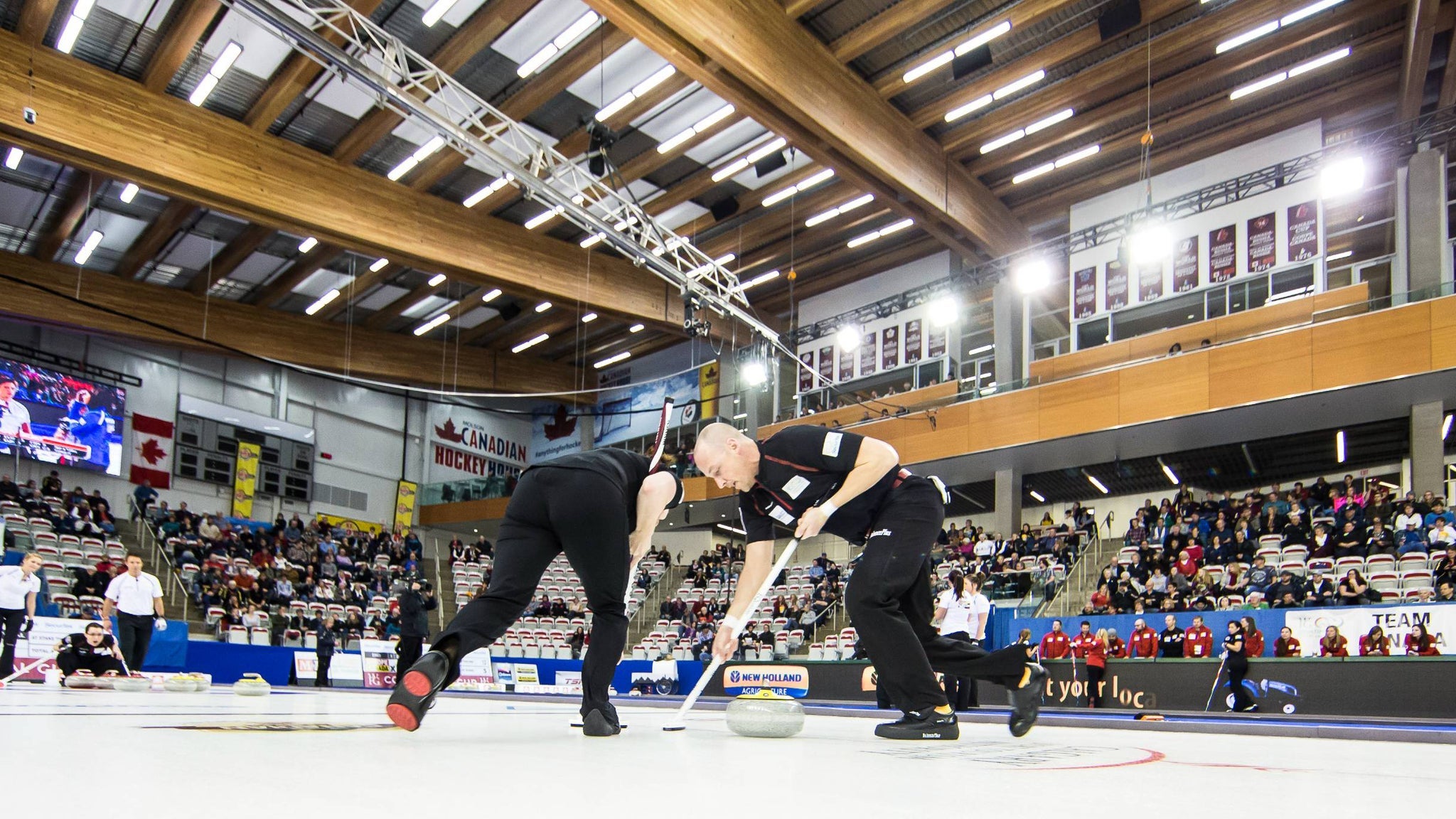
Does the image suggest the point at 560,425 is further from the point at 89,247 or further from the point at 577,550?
the point at 577,550

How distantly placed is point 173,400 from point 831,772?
30.4 metres

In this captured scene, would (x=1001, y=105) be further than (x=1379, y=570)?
Yes

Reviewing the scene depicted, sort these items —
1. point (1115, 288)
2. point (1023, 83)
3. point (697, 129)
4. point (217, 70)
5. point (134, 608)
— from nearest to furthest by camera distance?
point (134, 608) < point (217, 70) < point (1023, 83) < point (697, 129) < point (1115, 288)

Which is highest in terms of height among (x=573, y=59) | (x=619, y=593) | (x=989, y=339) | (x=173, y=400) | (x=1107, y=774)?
(x=573, y=59)

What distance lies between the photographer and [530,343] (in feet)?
96.1

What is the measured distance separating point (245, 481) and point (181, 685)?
76.2 feet

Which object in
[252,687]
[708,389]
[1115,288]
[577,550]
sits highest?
[1115,288]

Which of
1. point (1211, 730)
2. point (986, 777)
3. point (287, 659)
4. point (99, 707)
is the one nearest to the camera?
point (986, 777)

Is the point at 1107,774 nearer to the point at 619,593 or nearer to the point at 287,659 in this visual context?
the point at 619,593

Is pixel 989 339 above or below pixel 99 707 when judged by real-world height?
above

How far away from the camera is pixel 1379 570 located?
43.3ft

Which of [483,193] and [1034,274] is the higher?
[483,193]

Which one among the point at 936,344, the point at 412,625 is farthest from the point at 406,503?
the point at 412,625

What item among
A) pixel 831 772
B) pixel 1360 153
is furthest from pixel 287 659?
pixel 1360 153
